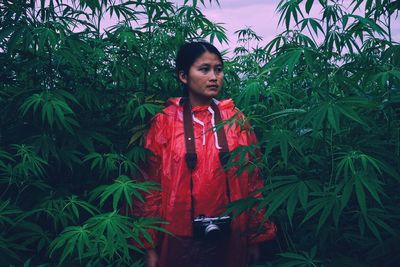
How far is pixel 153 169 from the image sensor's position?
89.4 inches

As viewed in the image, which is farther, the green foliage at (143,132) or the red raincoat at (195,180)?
the red raincoat at (195,180)

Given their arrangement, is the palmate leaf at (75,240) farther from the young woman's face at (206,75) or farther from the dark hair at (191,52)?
the dark hair at (191,52)

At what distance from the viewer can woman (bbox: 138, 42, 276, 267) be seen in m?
2.16

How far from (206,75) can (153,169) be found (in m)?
0.59

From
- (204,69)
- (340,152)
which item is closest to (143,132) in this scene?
(204,69)

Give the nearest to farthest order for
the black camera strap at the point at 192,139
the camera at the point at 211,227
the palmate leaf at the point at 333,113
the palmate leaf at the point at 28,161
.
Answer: the palmate leaf at the point at 333,113 → the palmate leaf at the point at 28,161 → the camera at the point at 211,227 → the black camera strap at the point at 192,139

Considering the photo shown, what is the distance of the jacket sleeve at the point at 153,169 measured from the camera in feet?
7.19

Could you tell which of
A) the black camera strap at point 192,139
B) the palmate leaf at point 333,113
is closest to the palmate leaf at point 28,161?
the black camera strap at point 192,139

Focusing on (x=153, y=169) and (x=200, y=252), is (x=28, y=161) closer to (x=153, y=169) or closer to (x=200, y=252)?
(x=153, y=169)

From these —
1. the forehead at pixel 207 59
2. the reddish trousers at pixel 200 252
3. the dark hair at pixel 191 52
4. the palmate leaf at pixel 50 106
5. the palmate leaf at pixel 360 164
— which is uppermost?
the dark hair at pixel 191 52

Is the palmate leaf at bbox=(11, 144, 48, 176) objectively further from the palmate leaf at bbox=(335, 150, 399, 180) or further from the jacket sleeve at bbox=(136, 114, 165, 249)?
the palmate leaf at bbox=(335, 150, 399, 180)

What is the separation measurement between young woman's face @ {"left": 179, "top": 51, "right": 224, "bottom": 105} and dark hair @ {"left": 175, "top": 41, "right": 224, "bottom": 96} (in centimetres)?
3

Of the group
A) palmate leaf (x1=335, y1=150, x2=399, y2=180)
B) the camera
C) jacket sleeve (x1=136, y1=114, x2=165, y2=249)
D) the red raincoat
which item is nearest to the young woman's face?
the red raincoat

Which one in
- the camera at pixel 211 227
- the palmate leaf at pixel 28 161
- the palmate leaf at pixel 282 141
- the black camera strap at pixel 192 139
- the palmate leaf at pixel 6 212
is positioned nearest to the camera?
the palmate leaf at pixel 282 141
